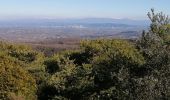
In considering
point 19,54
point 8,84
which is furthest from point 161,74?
point 19,54

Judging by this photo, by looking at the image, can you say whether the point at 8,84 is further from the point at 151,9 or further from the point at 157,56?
the point at 157,56

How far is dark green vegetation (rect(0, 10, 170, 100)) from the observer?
19578mm

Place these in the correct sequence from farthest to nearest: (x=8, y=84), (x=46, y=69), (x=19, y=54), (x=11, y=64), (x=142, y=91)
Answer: (x=19, y=54) < (x=46, y=69) < (x=11, y=64) < (x=8, y=84) < (x=142, y=91)

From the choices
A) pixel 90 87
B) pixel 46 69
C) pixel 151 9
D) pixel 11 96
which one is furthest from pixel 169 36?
pixel 46 69

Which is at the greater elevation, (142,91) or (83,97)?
(142,91)

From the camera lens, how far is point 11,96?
31234 mm

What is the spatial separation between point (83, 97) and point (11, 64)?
697cm

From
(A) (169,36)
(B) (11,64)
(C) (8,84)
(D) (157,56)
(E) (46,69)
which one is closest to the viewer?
(D) (157,56)

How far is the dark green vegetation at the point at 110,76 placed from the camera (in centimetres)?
1958

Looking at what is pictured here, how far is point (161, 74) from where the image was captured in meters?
20.0

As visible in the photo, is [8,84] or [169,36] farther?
[8,84]

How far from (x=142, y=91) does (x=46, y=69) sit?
27.8 m

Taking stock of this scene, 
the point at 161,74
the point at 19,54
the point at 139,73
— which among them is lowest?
the point at 19,54

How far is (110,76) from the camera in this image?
29797 mm
